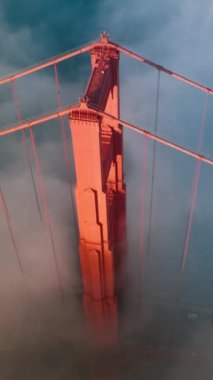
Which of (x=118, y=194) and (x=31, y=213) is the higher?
(x=118, y=194)

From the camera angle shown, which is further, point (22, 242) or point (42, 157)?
point (42, 157)

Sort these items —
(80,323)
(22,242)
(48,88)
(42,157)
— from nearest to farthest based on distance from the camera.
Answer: (80,323)
(22,242)
(42,157)
(48,88)

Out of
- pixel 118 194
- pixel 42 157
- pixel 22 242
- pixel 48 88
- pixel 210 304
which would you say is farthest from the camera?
pixel 48 88

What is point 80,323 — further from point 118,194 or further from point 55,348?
point 118,194

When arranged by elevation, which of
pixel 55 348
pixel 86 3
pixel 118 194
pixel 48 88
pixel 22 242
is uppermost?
pixel 86 3

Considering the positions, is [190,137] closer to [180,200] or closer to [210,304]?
[180,200]

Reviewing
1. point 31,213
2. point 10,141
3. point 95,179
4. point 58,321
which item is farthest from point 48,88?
point 95,179
